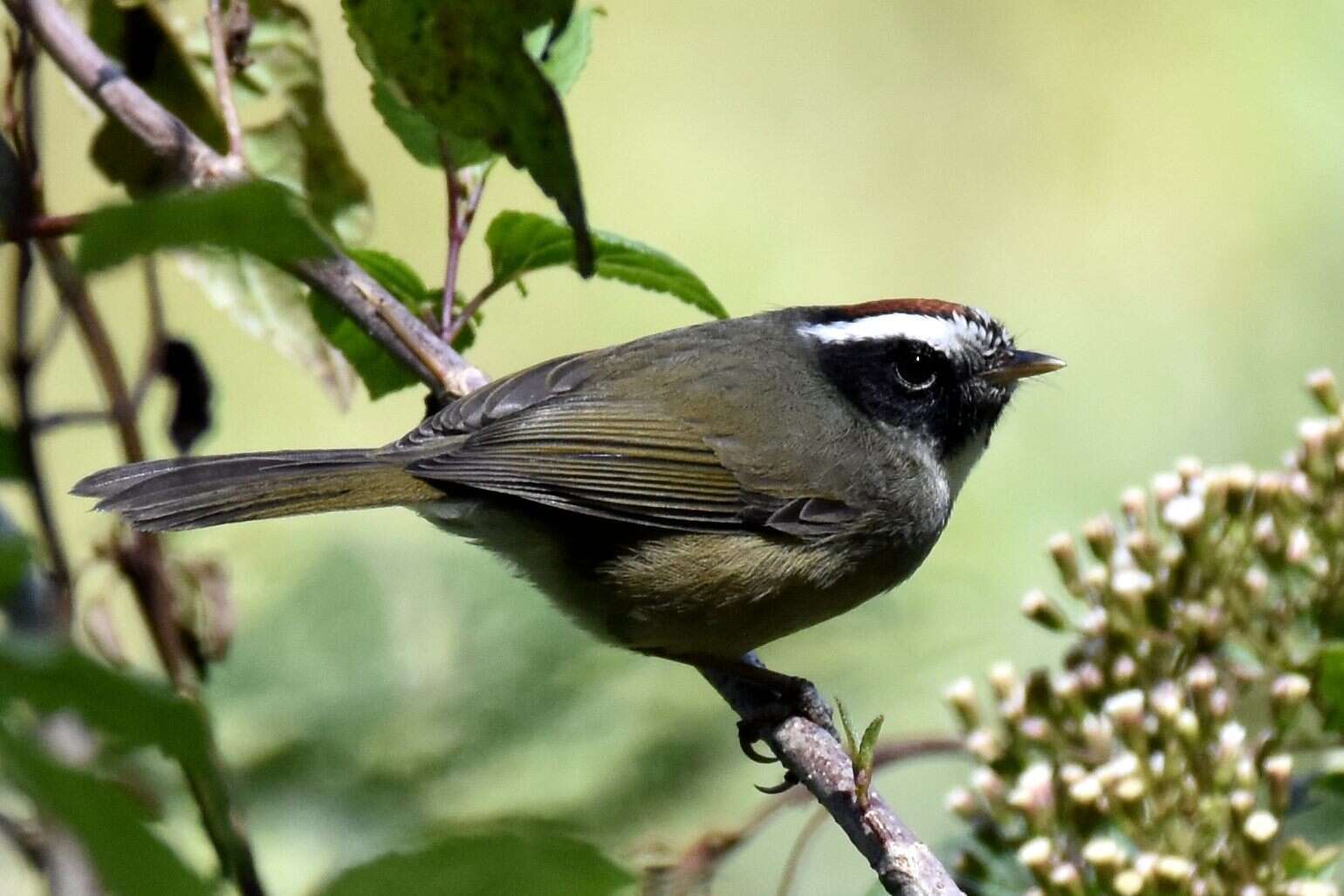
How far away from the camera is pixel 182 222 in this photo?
80 cm

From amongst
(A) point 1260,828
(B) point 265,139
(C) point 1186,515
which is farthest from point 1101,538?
(B) point 265,139

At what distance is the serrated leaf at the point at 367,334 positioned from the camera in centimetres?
255

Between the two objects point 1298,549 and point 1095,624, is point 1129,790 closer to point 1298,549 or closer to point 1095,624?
point 1095,624

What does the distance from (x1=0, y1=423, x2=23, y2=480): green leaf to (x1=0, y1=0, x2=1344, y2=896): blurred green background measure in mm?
2279

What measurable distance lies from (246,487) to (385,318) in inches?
18.9

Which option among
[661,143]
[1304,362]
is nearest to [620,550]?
[1304,362]

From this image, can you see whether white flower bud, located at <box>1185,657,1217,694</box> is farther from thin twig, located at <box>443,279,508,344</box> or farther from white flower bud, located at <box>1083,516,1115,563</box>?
thin twig, located at <box>443,279,508,344</box>

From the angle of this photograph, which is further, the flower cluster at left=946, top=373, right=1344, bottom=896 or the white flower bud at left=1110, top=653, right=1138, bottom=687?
the white flower bud at left=1110, top=653, right=1138, bottom=687

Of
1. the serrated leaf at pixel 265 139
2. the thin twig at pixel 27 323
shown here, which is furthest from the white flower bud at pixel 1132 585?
the thin twig at pixel 27 323

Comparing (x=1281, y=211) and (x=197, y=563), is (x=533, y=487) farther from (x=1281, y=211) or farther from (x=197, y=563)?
(x=1281, y=211)

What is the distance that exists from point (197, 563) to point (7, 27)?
947 millimetres

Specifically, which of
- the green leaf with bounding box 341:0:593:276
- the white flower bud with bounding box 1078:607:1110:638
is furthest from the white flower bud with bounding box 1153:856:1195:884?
the green leaf with bounding box 341:0:593:276

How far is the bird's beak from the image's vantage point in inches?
137

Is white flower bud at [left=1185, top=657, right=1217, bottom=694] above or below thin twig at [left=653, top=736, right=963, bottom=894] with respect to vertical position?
below
